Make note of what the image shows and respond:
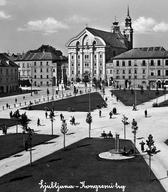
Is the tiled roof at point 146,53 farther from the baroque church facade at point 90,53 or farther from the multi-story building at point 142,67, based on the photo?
the baroque church facade at point 90,53

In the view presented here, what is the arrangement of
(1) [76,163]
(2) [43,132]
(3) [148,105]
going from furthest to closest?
(3) [148,105] < (2) [43,132] < (1) [76,163]

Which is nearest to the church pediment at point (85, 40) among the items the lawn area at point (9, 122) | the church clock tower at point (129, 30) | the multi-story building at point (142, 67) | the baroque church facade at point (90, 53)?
the baroque church facade at point (90, 53)

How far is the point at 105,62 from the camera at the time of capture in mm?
146750

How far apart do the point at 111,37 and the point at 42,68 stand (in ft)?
105

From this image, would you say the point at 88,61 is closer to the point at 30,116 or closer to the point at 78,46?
the point at 78,46

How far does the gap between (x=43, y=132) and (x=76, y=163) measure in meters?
17.1

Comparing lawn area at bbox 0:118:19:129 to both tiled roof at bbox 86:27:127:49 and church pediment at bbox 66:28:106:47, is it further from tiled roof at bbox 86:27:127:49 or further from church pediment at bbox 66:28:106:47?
tiled roof at bbox 86:27:127:49

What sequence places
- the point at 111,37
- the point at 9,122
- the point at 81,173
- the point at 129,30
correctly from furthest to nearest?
1. the point at 129,30
2. the point at 111,37
3. the point at 9,122
4. the point at 81,173

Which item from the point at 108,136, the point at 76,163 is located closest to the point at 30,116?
the point at 108,136

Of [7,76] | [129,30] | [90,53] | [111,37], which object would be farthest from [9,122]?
[129,30]

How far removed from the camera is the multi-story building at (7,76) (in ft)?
360

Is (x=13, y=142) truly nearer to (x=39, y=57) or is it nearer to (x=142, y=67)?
(x=142, y=67)

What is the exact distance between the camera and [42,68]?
153m

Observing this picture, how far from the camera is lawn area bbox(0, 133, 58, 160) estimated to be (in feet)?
121
